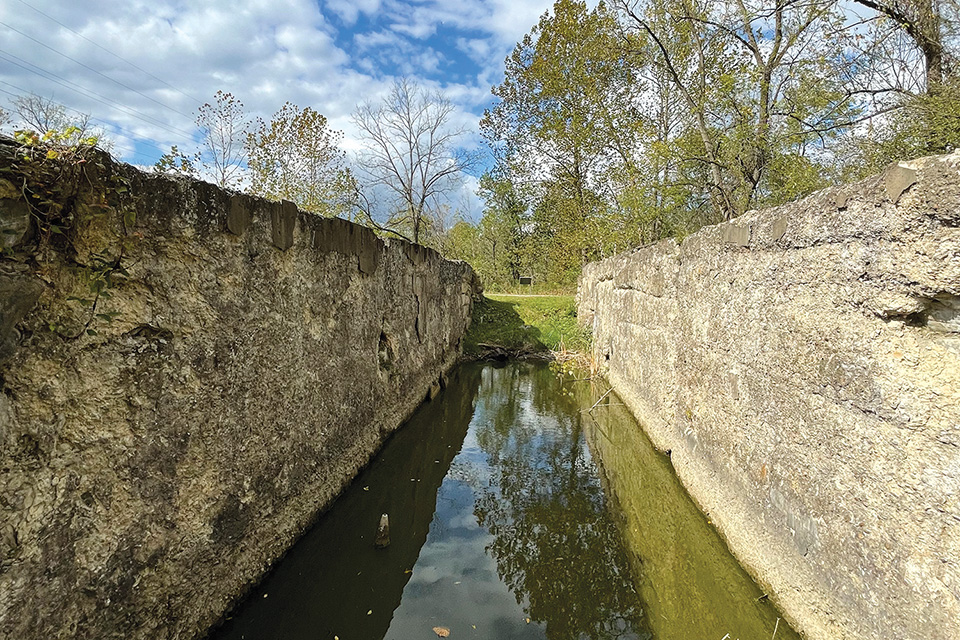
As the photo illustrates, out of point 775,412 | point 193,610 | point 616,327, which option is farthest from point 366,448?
point 616,327

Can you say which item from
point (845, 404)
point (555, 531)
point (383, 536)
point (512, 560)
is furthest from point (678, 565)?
point (383, 536)

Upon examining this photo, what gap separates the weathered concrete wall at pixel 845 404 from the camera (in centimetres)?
177

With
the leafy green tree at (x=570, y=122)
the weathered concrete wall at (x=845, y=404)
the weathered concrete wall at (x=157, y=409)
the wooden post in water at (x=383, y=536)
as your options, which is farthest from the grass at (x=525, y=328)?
the weathered concrete wall at (x=157, y=409)

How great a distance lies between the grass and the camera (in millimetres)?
11711

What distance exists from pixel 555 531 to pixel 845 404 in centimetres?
214

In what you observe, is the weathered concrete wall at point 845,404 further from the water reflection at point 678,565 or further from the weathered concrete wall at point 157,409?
the weathered concrete wall at point 157,409

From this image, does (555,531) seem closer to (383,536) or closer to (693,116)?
(383,536)

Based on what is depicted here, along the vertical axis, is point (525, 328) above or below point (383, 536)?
above

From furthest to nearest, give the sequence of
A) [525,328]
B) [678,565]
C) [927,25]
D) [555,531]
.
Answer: [525,328]
[927,25]
[555,531]
[678,565]

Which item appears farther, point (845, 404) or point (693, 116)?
point (693, 116)

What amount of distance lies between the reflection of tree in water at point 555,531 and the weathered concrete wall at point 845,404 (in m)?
0.84

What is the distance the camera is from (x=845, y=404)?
2.23 meters

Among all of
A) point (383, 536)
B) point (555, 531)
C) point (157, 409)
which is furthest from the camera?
point (555, 531)

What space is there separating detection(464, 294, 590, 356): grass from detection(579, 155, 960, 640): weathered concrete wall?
7872 mm
